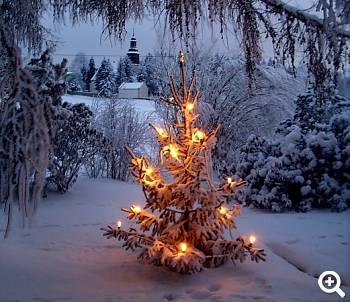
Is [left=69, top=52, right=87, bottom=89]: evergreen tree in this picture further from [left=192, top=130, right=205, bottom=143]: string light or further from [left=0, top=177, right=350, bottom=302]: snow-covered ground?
[left=0, top=177, right=350, bottom=302]: snow-covered ground

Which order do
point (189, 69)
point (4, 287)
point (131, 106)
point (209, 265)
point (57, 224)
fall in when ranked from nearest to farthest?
point (4, 287) → point (209, 265) → point (57, 224) → point (189, 69) → point (131, 106)

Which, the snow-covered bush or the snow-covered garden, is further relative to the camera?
the snow-covered bush

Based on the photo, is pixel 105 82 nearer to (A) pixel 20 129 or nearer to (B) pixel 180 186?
(B) pixel 180 186

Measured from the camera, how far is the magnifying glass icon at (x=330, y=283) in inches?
151

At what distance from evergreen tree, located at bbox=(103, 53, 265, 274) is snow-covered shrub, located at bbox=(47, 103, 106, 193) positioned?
17.3ft

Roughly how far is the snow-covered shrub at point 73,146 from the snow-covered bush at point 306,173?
12.8 feet

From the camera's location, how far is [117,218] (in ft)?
24.4

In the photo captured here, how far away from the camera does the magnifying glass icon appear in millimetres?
3843

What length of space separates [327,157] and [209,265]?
203 inches

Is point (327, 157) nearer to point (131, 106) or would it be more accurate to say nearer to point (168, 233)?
point (168, 233)

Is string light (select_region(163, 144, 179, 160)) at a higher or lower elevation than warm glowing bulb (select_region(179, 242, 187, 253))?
higher

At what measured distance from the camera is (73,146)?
10062 millimetres

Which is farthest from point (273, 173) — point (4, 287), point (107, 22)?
point (107, 22)

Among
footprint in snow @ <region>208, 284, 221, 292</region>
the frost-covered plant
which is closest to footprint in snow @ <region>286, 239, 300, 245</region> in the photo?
footprint in snow @ <region>208, 284, 221, 292</region>
